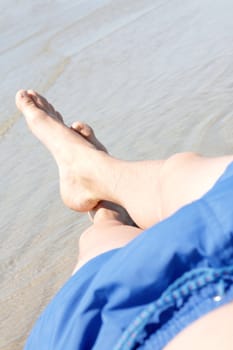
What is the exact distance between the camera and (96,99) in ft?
11.8

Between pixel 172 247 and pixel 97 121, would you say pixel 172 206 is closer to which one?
pixel 172 247

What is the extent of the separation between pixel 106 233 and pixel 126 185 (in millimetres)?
134

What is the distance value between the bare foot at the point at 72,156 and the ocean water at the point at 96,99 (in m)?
0.15

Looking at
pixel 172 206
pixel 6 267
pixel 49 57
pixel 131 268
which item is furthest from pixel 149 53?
pixel 131 268

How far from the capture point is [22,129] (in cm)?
347

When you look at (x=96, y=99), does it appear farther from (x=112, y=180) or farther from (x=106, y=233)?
(x=106, y=233)

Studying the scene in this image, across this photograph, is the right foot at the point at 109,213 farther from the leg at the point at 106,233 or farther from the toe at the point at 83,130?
the toe at the point at 83,130

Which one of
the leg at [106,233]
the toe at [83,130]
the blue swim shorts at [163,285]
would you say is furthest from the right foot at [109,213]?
the blue swim shorts at [163,285]

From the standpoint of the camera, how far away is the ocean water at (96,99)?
229 centimetres

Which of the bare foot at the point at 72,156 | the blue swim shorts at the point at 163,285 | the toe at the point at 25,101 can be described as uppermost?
the toe at the point at 25,101

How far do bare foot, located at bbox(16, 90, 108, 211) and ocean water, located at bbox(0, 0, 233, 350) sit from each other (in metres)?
0.15

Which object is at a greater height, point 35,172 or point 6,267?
point 35,172

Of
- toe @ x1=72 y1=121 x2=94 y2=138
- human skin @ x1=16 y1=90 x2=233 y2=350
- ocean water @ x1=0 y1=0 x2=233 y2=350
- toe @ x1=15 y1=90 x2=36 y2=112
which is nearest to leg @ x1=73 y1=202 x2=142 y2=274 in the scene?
human skin @ x1=16 y1=90 x2=233 y2=350

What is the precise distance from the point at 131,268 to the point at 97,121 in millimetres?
2191
